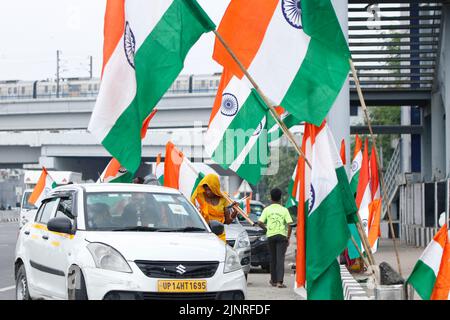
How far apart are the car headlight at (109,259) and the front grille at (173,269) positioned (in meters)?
0.14

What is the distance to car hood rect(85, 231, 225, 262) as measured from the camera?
33.6 feet

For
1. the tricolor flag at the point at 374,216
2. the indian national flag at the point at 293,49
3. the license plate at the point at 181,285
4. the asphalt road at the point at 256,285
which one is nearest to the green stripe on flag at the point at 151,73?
the indian national flag at the point at 293,49

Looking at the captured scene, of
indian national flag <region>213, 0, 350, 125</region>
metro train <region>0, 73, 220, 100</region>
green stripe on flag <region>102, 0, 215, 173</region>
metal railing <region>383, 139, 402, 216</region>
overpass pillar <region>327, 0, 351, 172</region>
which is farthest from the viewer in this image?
metro train <region>0, 73, 220, 100</region>

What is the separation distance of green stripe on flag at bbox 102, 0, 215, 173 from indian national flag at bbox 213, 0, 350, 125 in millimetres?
712

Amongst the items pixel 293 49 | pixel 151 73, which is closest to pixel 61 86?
pixel 151 73

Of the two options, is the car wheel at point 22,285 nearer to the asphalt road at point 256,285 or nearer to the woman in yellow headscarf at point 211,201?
the asphalt road at point 256,285

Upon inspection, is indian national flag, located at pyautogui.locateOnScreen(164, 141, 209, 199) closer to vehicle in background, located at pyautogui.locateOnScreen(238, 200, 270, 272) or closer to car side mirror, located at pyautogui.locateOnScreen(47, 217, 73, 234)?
vehicle in background, located at pyautogui.locateOnScreen(238, 200, 270, 272)

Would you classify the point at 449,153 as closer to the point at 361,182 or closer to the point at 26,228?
the point at 361,182

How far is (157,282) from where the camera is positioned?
1012 cm

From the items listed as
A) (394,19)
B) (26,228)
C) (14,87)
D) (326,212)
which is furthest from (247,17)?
(14,87)

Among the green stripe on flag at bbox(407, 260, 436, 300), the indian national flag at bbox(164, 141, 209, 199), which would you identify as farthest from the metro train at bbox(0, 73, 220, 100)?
the green stripe on flag at bbox(407, 260, 436, 300)

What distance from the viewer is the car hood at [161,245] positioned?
1023 cm

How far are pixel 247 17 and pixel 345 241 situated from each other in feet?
9.56

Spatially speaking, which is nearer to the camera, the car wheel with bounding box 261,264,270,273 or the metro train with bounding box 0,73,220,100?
the car wheel with bounding box 261,264,270,273
